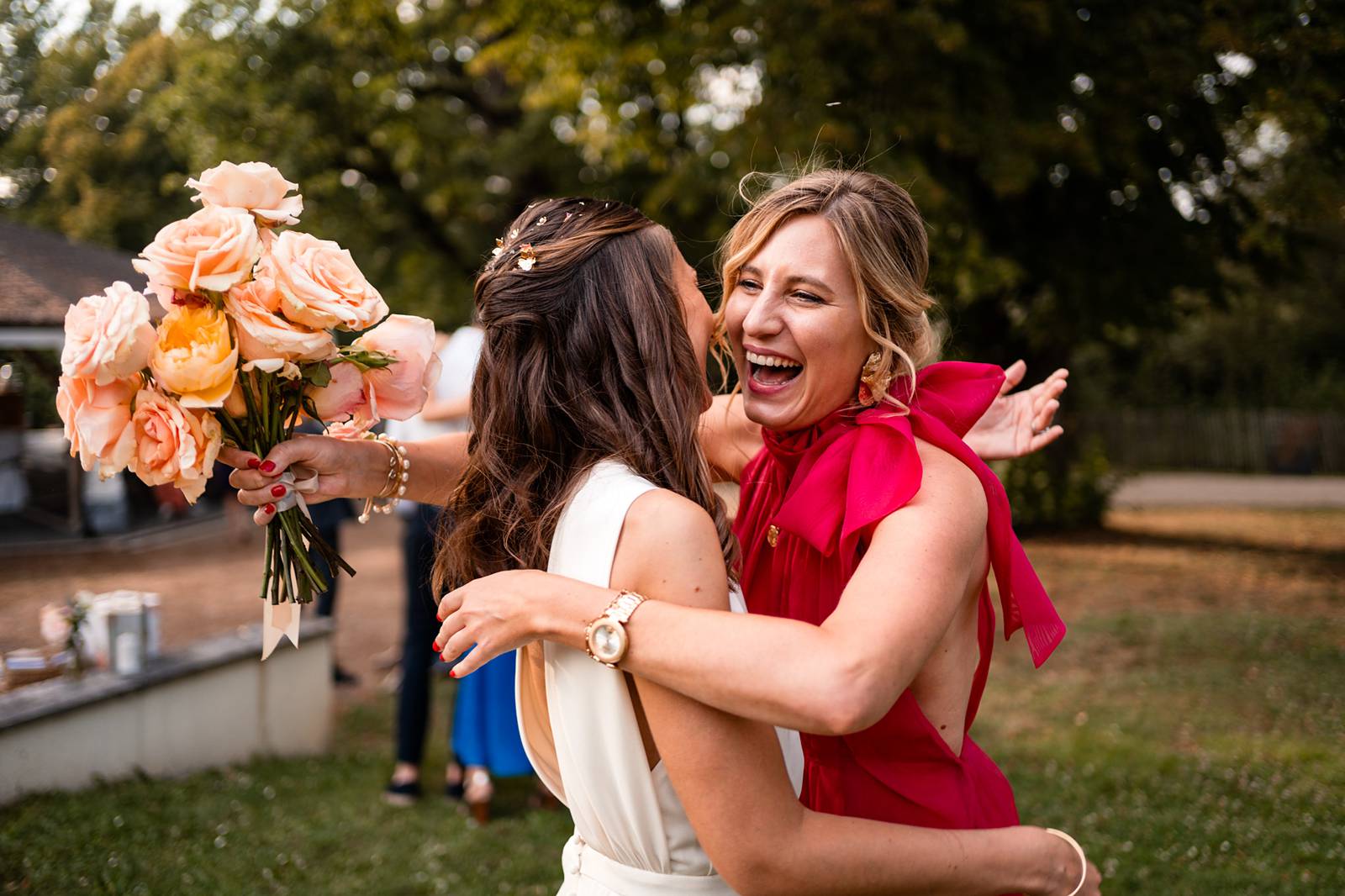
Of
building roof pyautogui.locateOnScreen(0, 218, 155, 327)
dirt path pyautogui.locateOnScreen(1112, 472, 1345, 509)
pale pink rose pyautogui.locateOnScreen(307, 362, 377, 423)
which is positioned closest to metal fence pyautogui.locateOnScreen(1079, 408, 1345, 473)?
dirt path pyautogui.locateOnScreen(1112, 472, 1345, 509)

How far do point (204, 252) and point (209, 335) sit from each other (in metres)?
0.15

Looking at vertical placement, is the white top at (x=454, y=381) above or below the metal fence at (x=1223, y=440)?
above

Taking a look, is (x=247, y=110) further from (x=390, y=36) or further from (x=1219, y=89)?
(x=1219, y=89)

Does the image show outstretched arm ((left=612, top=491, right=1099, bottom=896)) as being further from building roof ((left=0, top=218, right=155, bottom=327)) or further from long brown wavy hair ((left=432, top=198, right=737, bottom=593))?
building roof ((left=0, top=218, right=155, bottom=327))

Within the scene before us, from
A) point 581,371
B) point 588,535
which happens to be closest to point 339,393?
point 581,371

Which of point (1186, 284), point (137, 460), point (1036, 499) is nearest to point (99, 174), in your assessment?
point (137, 460)

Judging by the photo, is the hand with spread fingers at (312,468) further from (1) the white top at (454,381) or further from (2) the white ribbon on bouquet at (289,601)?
(1) the white top at (454,381)

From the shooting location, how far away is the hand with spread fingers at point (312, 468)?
82.5 inches

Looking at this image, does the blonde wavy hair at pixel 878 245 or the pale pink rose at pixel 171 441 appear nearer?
the pale pink rose at pixel 171 441

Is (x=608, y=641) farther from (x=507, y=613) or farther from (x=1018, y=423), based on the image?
(x=1018, y=423)

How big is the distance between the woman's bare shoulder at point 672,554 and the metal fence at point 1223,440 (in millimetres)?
25657

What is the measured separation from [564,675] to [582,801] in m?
0.25

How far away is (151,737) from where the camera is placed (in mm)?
5395

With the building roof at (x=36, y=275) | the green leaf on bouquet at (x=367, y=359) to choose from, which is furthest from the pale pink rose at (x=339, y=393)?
the building roof at (x=36, y=275)
